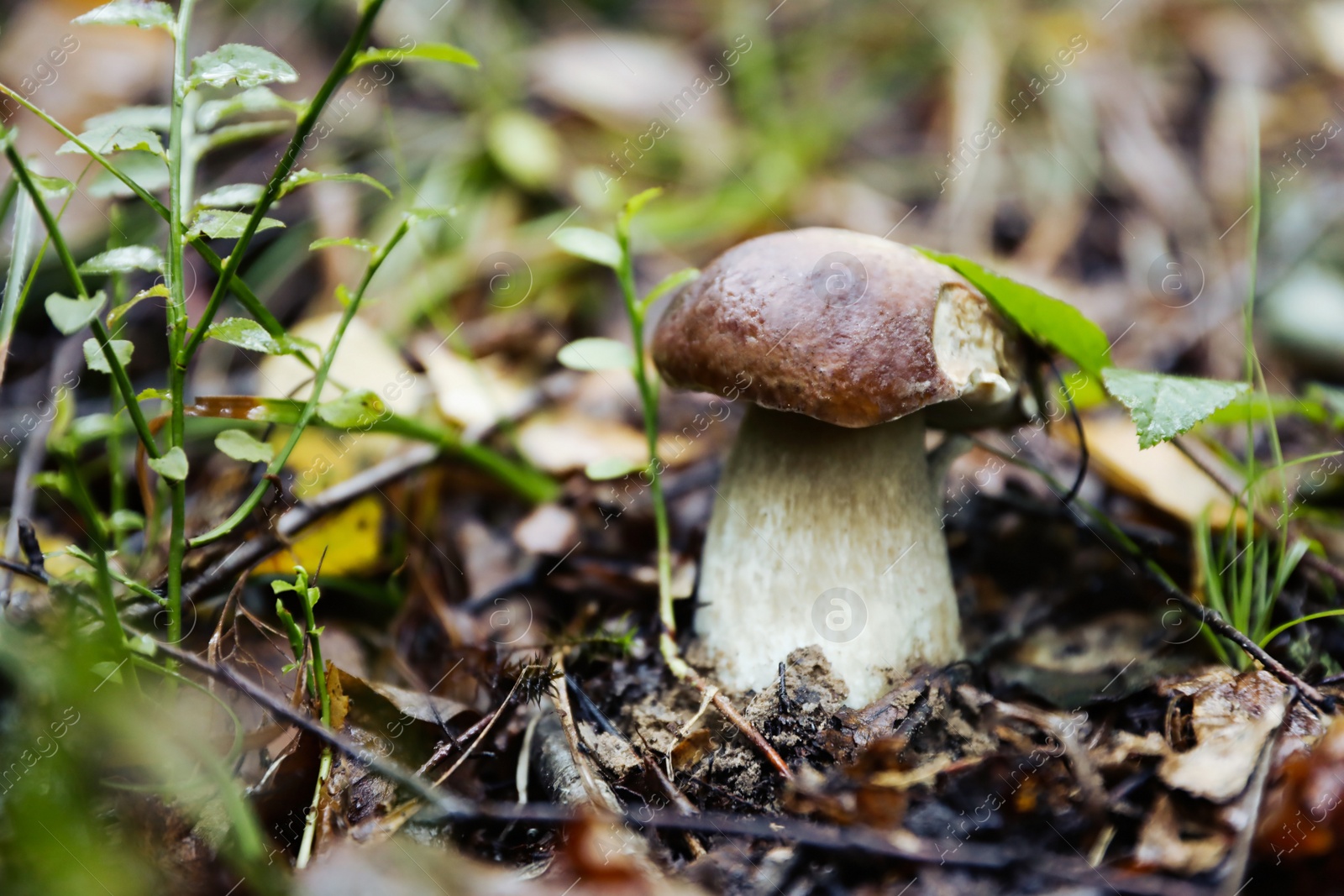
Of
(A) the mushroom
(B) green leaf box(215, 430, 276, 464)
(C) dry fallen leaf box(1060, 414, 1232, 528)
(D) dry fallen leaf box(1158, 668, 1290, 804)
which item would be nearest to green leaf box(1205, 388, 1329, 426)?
(C) dry fallen leaf box(1060, 414, 1232, 528)

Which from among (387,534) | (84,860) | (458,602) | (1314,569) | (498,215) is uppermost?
(498,215)

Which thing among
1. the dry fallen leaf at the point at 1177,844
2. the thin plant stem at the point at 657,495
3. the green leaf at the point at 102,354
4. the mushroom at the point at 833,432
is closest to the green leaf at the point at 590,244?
the thin plant stem at the point at 657,495

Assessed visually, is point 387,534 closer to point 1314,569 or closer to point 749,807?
point 749,807

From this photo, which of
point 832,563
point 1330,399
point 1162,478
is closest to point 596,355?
point 832,563

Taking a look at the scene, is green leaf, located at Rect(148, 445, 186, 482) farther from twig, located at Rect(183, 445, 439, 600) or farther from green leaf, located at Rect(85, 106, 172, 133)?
green leaf, located at Rect(85, 106, 172, 133)

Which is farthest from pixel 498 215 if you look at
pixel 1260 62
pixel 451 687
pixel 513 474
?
pixel 1260 62

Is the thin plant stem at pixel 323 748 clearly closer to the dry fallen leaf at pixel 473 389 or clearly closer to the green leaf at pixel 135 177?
the green leaf at pixel 135 177

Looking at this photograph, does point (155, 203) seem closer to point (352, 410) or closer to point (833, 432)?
point (352, 410)
